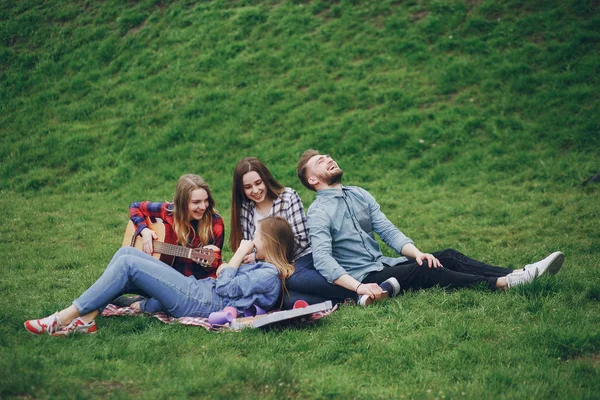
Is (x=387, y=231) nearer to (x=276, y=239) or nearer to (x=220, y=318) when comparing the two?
(x=276, y=239)

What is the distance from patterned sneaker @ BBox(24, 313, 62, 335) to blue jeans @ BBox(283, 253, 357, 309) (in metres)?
2.29

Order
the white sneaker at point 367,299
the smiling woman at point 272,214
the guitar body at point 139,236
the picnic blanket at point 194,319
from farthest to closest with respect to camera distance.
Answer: the guitar body at point 139,236, the smiling woman at point 272,214, the white sneaker at point 367,299, the picnic blanket at point 194,319

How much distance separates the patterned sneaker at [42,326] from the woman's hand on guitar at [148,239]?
1.54 meters

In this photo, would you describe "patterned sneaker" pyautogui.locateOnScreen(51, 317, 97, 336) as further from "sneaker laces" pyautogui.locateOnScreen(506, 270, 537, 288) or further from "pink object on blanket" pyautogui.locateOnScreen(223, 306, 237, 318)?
"sneaker laces" pyautogui.locateOnScreen(506, 270, 537, 288)

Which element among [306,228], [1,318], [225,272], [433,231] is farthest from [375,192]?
[1,318]

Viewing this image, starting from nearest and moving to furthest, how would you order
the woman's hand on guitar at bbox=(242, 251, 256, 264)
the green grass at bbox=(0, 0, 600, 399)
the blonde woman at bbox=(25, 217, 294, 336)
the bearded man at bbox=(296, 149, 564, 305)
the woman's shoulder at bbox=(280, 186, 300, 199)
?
the green grass at bbox=(0, 0, 600, 399) < the blonde woman at bbox=(25, 217, 294, 336) < the bearded man at bbox=(296, 149, 564, 305) < the woman's hand on guitar at bbox=(242, 251, 256, 264) < the woman's shoulder at bbox=(280, 186, 300, 199)

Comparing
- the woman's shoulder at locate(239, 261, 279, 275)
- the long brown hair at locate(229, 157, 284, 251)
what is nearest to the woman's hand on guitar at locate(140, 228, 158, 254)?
the long brown hair at locate(229, 157, 284, 251)

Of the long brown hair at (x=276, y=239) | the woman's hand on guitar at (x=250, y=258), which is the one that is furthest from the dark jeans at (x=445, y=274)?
the woman's hand on guitar at (x=250, y=258)

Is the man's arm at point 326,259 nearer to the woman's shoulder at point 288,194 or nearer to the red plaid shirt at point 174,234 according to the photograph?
the woman's shoulder at point 288,194

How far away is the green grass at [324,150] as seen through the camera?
4.79 meters

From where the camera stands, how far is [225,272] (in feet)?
20.9

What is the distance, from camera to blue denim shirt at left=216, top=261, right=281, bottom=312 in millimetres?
6227

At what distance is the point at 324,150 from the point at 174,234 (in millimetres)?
7835

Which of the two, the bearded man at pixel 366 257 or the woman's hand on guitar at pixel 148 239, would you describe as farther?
the woman's hand on guitar at pixel 148 239
